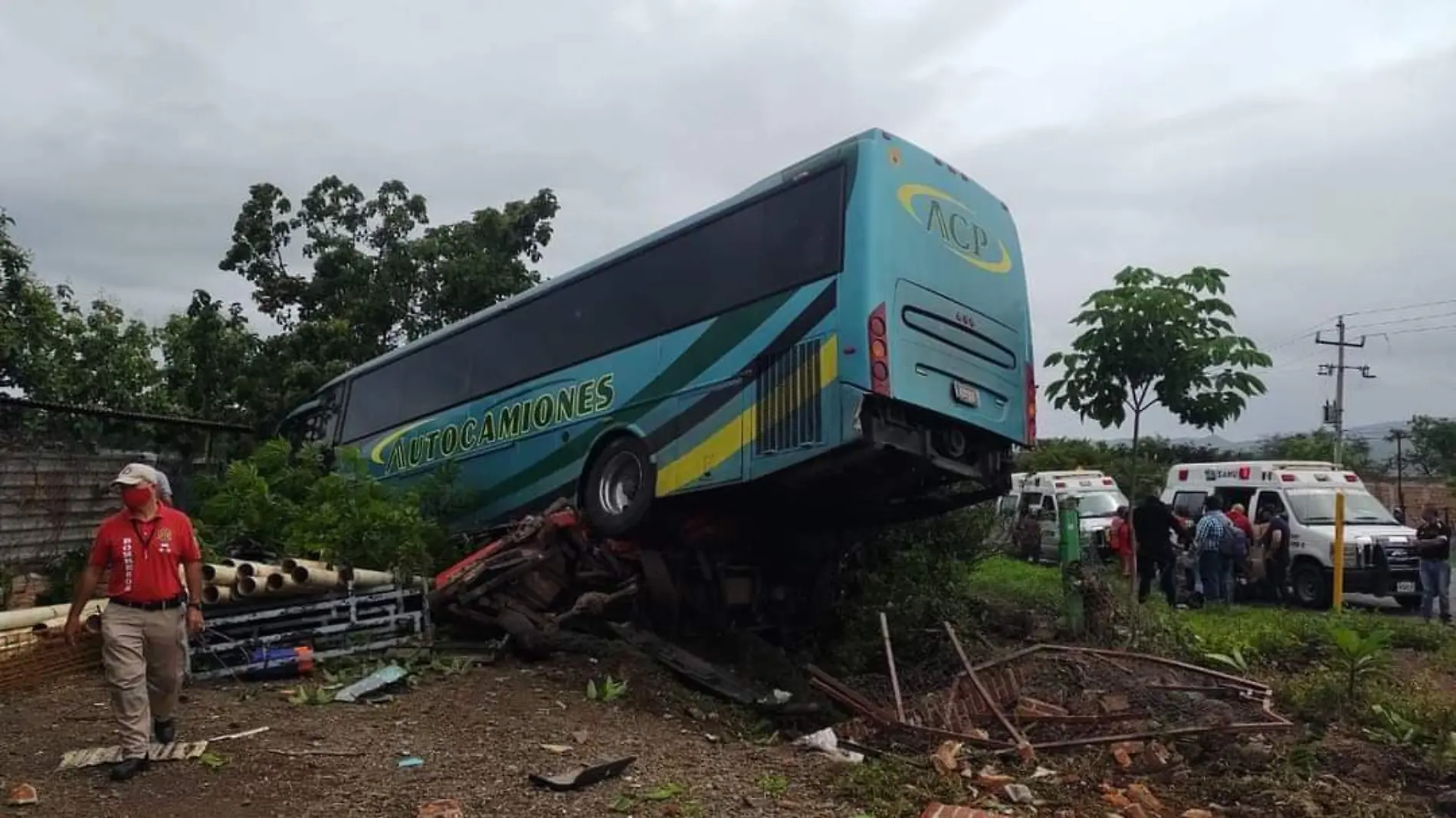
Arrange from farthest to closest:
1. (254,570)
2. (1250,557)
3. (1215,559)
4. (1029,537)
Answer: (1029,537) → (1250,557) → (1215,559) → (254,570)

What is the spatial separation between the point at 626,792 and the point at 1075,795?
2.18 meters

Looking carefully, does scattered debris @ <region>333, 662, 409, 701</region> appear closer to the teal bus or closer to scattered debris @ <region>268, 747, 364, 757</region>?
scattered debris @ <region>268, 747, 364, 757</region>

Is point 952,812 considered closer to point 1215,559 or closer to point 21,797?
point 21,797

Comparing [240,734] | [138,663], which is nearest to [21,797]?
[138,663]

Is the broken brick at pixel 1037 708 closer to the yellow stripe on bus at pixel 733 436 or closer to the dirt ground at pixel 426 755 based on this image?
the dirt ground at pixel 426 755

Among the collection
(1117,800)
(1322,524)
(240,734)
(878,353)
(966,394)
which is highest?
(878,353)

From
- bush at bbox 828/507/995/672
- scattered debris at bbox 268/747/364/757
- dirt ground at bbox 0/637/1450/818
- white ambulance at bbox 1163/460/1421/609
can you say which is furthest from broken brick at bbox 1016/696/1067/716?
white ambulance at bbox 1163/460/1421/609

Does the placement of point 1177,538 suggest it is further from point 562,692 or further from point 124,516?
point 124,516

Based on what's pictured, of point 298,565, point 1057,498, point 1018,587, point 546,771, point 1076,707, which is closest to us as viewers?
point 546,771

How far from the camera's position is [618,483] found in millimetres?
9859

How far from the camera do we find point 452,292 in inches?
795

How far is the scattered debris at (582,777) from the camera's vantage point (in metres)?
5.27

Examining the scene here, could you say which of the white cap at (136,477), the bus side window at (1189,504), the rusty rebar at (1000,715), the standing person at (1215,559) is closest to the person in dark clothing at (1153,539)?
the standing person at (1215,559)

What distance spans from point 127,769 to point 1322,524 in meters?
15.0
